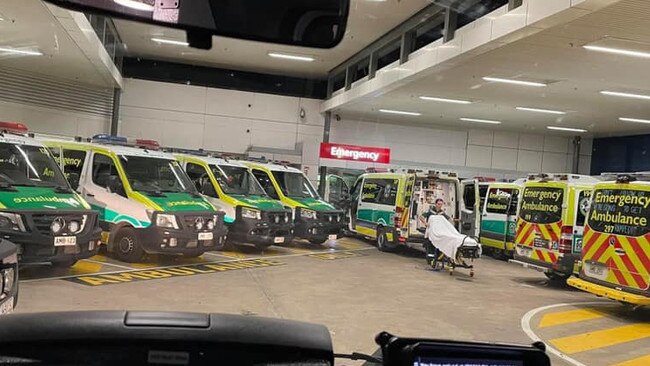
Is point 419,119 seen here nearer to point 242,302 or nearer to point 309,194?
point 309,194

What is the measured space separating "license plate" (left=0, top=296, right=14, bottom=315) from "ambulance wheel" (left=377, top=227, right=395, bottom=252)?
11010 mm

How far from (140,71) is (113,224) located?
27.5 ft

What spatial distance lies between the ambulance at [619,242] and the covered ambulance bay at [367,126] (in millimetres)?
41

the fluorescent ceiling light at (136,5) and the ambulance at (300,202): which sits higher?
the fluorescent ceiling light at (136,5)

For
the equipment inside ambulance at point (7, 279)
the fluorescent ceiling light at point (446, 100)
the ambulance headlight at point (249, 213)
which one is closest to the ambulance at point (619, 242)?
the ambulance headlight at point (249, 213)

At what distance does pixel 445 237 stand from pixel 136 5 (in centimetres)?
940

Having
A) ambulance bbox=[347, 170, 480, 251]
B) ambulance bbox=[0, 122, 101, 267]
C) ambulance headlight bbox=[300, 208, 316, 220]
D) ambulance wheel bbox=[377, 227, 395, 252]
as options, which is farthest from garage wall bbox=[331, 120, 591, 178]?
ambulance bbox=[0, 122, 101, 267]

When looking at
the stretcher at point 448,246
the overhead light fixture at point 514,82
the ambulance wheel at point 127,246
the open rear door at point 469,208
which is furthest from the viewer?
the open rear door at point 469,208

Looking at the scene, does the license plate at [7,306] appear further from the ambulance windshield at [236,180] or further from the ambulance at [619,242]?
the ambulance windshield at [236,180]

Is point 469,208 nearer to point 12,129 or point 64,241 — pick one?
point 64,241

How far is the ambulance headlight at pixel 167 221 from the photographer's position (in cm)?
895

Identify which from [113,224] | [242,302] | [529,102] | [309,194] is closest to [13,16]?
[113,224]

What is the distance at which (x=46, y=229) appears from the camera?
6.85m

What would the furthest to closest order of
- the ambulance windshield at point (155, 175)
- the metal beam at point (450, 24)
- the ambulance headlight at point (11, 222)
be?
the metal beam at point (450, 24) < the ambulance windshield at point (155, 175) < the ambulance headlight at point (11, 222)
